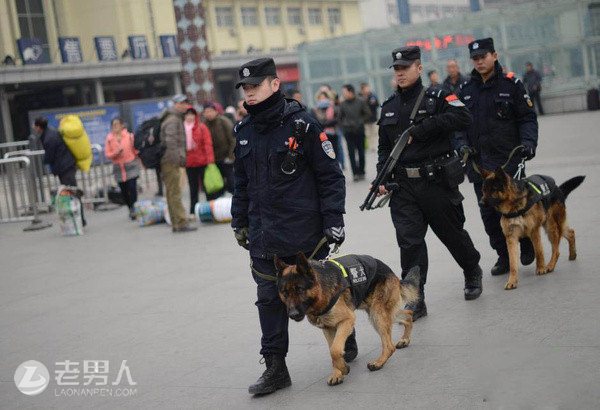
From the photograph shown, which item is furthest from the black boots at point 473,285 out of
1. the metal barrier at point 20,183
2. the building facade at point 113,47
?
the building facade at point 113,47

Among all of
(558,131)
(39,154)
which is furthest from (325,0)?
(39,154)

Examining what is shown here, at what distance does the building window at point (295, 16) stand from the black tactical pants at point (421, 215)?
5030cm

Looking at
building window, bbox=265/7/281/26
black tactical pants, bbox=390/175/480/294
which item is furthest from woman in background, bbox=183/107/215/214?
building window, bbox=265/7/281/26

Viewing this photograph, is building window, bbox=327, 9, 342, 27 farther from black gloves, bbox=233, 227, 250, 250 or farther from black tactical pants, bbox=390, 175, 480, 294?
black gloves, bbox=233, 227, 250, 250

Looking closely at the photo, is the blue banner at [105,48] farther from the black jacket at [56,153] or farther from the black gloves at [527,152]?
the black gloves at [527,152]

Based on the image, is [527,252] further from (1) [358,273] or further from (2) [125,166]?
(2) [125,166]

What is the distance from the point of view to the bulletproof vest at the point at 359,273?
5.39m

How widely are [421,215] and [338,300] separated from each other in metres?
1.71

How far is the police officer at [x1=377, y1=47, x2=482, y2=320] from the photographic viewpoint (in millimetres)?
6551

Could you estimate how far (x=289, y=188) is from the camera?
5488 millimetres

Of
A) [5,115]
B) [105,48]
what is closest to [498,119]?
[5,115]

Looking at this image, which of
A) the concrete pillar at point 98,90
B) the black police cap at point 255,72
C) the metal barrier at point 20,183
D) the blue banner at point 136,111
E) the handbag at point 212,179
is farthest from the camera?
the concrete pillar at point 98,90

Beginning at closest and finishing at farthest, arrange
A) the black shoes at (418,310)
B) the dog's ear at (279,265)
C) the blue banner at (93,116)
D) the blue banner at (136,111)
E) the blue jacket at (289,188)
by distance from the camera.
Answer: the dog's ear at (279,265)
the blue jacket at (289,188)
the black shoes at (418,310)
the blue banner at (93,116)
the blue banner at (136,111)

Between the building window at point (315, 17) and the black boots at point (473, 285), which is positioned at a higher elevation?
the building window at point (315, 17)
